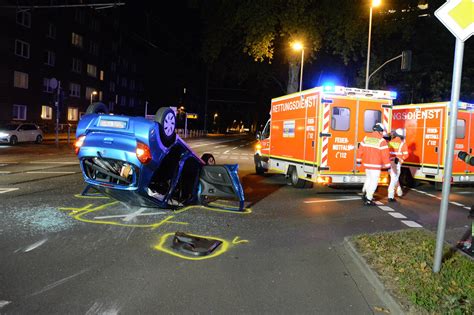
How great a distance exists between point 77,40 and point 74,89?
5843 millimetres

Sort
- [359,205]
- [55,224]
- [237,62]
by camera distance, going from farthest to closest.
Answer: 1. [237,62]
2. [359,205]
3. [55,224]

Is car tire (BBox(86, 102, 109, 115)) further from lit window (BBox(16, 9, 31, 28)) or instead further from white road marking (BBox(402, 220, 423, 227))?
lit window (BBox(16, 9, 31, 28))

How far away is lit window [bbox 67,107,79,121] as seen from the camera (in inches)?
1940

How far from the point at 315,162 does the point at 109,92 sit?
5565 cm

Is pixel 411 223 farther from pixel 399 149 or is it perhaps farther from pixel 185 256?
pixel 185 256

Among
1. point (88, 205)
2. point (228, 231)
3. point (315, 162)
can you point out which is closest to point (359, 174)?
point (315, 162)

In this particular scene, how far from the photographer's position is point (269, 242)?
6.47 meters

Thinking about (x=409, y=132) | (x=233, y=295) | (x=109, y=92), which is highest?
(x=109, y=92)

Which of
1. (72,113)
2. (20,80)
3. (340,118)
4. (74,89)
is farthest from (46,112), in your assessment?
(340,118)

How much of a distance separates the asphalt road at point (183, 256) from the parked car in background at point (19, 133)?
756 inches

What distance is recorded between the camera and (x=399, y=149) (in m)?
11.6

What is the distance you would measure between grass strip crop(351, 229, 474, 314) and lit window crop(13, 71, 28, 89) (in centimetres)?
4015

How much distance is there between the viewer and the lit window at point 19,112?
39500 millimetres

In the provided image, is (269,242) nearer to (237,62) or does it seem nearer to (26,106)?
(237,62)
